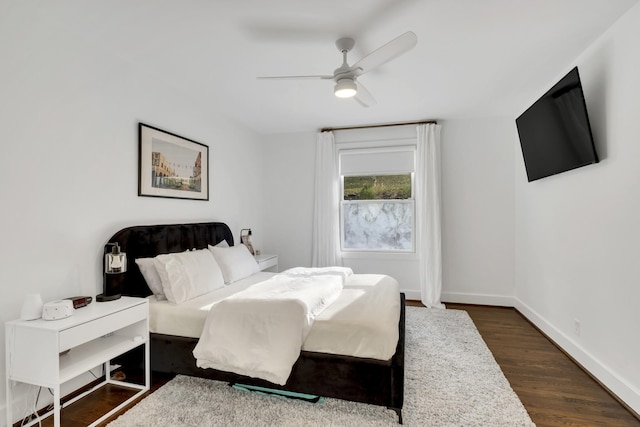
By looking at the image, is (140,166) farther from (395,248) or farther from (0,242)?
(395,248)

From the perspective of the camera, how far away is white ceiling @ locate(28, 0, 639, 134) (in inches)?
78.6

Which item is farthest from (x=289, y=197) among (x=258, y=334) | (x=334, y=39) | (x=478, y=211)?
(x=258, y=334)

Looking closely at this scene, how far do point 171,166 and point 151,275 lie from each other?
1146 millimetres

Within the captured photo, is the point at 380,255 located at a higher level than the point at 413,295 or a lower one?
higher

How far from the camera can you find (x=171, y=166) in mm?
3186

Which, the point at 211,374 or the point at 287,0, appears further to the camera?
the point at 211,374

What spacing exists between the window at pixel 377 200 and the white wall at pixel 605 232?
71.2 inches

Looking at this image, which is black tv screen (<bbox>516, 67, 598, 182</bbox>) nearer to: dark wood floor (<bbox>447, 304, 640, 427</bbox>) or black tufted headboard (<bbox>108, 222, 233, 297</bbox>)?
dark wood floor (<bbox>447, 304, 640, 427</bbox>)

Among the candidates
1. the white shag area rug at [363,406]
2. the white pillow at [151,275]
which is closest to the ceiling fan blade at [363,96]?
the white pillow at [151,275]

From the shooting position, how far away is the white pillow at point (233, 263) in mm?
3244

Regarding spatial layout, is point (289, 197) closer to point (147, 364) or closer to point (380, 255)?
point (380, 255)

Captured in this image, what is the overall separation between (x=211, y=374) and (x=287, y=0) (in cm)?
258

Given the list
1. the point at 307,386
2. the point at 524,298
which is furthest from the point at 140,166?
the point at 524,298

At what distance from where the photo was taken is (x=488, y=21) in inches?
84.3
